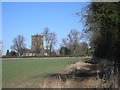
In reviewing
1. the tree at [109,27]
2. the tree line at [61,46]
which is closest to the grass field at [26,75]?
the tree at [109,27]

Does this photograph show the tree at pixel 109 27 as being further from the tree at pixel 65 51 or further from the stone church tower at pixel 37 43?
the stone church tower at pixel 37 43

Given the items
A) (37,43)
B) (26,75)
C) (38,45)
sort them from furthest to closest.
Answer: (38,45), (37,43), (26,75)

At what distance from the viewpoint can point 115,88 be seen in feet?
22.4

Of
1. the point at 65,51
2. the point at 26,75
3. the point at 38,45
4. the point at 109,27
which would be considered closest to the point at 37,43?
the point at 38,45

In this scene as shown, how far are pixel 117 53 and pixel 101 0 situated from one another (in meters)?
3.30

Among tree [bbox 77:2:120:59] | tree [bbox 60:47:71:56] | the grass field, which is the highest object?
tree [bbox 77:2:120:59]

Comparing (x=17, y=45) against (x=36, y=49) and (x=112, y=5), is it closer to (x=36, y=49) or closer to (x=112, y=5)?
(x=36, y=49)

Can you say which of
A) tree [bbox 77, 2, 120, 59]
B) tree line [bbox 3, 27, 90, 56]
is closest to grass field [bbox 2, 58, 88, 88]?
tree [bbox 77, 2, 120, 59]

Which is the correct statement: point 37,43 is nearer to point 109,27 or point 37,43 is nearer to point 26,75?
point 26,75

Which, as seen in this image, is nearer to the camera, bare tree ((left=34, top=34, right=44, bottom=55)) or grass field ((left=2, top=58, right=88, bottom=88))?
grass field ((left=2, top=58, right=88, bottom=88))

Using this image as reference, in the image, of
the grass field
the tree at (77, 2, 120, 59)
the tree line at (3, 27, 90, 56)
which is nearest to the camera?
the tree at (77, 2, 120, 59)

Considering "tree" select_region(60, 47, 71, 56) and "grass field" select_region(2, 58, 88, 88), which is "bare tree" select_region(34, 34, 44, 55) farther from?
"grass field" select_region(2, 58, 88, 88)

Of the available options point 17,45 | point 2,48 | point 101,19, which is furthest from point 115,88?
point 17,45

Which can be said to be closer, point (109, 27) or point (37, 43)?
point (109, 27)
